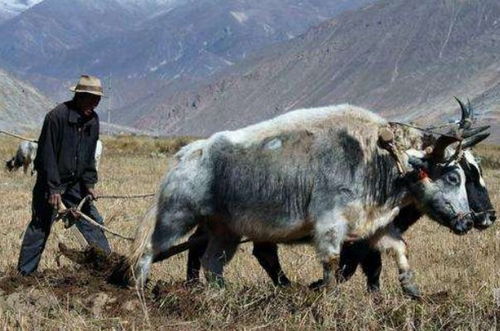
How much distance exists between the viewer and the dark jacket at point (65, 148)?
847cm

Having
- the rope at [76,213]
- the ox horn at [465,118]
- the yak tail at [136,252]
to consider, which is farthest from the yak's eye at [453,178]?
the rope at [76,213]

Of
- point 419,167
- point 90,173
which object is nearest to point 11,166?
point 90,173

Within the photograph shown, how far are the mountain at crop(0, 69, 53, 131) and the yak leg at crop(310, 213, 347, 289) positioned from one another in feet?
215

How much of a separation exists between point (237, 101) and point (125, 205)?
142042 mm

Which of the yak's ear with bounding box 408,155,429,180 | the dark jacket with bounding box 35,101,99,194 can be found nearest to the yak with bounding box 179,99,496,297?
the yak's ear with bounding box 408,155,429,180

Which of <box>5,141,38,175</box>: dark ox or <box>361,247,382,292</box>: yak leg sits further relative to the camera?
<box>5,141,38,175</box>: dark ox

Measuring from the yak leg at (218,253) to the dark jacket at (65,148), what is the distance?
4.61 feet

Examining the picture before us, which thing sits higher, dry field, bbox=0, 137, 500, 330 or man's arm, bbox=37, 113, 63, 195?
man's arm, bbox=37, 113, 63, 195

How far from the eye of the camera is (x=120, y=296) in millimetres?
7535

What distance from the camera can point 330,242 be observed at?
7625 millimetres

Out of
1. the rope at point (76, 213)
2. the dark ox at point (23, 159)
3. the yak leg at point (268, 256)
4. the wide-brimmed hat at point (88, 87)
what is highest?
the wide-brimmed hat at point (88, 87)

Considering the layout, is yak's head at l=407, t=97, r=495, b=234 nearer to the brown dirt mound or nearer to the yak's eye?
the yak's eye

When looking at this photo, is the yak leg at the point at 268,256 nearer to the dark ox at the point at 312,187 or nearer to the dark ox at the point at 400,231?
the dark ox at the point at 400,231

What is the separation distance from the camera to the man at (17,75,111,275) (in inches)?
334
